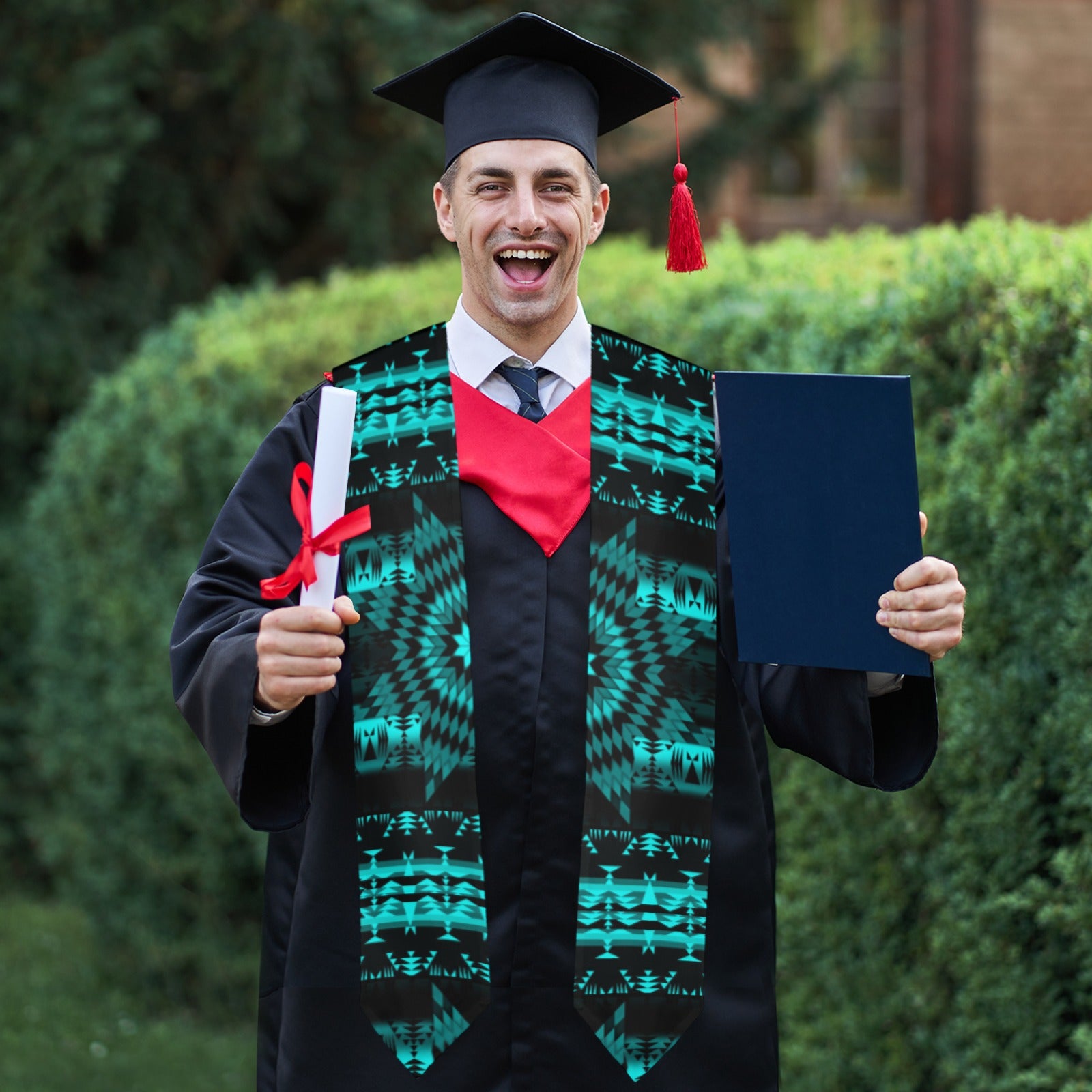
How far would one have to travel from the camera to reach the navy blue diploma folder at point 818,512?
7.02ft

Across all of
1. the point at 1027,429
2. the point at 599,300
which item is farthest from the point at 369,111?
the point at 1027,429

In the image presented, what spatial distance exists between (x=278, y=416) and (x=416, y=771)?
360 centimetres

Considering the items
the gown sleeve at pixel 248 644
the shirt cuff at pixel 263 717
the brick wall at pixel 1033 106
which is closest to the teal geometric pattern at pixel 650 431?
the gown sleeve at pixel 248 644

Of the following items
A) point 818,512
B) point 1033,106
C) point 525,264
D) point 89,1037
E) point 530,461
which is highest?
point 1033,106

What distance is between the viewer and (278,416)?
5715mm

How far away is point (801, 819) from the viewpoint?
153 inches

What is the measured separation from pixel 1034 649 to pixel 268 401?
3386mm

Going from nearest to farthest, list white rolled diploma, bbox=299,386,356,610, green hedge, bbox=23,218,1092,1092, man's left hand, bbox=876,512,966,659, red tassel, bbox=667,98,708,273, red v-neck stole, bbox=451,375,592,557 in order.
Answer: white rolled diploma, bbox=299,386,356,610, man's left hand, bbox=876,512,966,659, red v-neck stole, bbox=451,375,592,557, red tassel, bbox=667,98,708,273, green hedge, bbox=23,218,1092,1092

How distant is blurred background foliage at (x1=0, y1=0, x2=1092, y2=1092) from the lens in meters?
3.20

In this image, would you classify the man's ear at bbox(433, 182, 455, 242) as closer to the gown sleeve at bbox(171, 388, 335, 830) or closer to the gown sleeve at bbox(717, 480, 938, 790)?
the gown sleeve at bbox(171, 388, 335, 830)

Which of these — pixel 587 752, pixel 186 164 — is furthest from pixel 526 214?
pixel 186 164

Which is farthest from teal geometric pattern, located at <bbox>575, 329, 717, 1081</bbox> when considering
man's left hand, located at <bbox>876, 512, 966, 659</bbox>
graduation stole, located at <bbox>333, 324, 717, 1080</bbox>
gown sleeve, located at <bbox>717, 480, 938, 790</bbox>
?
man's left hand, located at <bbox>876, 512, 966, 659</bbox>

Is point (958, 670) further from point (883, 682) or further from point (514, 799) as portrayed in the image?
point (514, 799)

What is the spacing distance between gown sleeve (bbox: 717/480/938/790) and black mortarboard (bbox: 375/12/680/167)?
33.9 inches
